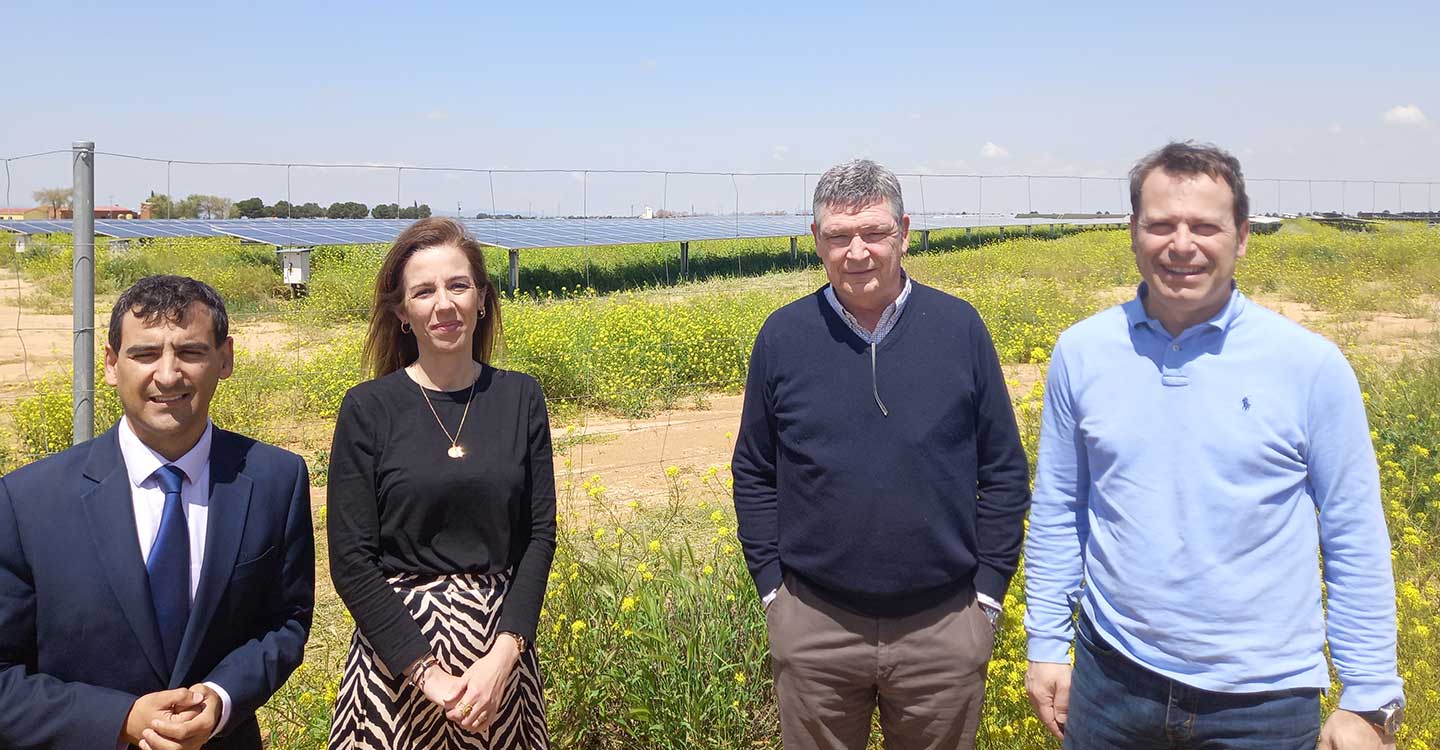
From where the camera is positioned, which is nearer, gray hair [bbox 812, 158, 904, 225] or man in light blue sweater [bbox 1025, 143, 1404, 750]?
man in light blue sweater [bbox 1025, 143, 1404, 750]

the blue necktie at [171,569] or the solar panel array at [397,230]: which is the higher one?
the solar panel array at [397,230]

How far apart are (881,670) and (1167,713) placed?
1.65 feet

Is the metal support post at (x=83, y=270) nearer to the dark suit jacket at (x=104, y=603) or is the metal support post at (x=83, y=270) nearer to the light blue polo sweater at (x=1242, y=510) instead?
the dark suit jacket at (x=104, y=603)

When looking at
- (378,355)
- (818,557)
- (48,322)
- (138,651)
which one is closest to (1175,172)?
(818,557)

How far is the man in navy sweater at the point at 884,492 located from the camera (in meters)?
1.90

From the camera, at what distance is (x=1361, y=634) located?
158 cm

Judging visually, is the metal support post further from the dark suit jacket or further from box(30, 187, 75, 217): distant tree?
box(30, 187, 75, 217): distant tree

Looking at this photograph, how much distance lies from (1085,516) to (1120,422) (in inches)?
9.7

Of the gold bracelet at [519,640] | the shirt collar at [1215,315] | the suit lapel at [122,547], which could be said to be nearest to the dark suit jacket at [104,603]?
the suit lapel at [122,547]

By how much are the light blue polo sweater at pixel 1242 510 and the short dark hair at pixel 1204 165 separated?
158 mm

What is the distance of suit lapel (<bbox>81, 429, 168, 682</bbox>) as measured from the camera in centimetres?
164

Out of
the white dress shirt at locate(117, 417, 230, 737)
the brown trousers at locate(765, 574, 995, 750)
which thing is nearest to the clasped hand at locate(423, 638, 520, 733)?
the white dress shirt at locate(117, 417, 230, 737)

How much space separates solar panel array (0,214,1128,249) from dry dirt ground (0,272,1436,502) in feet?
13.0

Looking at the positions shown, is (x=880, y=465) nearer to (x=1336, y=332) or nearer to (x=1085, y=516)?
(x=1085, y=516)
